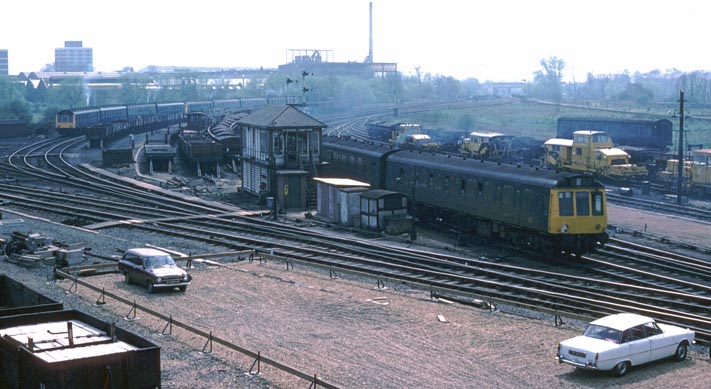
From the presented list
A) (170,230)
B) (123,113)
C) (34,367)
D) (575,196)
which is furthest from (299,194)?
(123,113)

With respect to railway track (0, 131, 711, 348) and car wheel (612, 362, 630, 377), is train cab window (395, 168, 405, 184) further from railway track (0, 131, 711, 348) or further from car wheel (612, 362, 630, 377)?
car wheel (612, 362, 630, 377)

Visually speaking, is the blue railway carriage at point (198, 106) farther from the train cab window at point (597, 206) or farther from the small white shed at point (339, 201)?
the train cab window at point (597, 206)

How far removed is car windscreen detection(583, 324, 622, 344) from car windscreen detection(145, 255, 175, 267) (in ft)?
44.9

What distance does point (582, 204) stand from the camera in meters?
33.5

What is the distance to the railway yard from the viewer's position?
19234 mm

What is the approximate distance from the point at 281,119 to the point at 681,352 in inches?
1285

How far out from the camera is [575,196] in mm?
33406

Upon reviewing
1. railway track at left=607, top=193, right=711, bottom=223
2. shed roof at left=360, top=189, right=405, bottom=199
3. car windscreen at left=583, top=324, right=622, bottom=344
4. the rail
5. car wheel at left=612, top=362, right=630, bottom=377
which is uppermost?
shed roof at left=360, top=189, right=405, bottom=199

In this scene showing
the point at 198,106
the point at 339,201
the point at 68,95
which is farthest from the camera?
the point at 68,95

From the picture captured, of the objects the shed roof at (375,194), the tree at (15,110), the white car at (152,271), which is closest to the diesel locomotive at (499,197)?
the shed roof at (375,194)

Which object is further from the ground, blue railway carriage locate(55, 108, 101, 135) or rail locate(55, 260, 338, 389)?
blue railway carriage locate(55, 108, 101, 135)

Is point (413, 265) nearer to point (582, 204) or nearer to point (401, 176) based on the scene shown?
point (582, 204)

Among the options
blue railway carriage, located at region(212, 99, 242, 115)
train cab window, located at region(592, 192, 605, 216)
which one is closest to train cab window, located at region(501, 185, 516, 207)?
train cab window, located at region(592, 192, 605, 216)

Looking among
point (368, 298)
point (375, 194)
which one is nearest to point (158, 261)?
point (368, 298)
